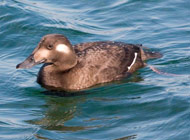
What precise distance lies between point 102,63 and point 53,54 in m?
0.94

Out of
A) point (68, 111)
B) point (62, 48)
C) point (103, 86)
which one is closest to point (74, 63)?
point (62, 48)

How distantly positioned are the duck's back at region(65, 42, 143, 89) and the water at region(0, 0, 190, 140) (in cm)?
18

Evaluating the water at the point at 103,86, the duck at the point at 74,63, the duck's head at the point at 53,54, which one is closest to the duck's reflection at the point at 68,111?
the water at the point at 103,86

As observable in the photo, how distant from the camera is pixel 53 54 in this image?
982 centimetres

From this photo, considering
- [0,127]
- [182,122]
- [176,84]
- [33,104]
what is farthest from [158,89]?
[0,127]

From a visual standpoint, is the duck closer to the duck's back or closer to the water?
the duck's back

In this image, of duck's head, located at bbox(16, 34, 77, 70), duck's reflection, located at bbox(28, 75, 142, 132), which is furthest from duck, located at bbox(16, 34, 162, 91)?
duck's reflection, located at bbox(28, 75, 142, 132)

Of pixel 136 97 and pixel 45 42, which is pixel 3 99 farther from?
pixel 136 97

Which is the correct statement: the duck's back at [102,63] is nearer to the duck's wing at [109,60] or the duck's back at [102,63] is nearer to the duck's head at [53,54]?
the duck's wing at [109,60]

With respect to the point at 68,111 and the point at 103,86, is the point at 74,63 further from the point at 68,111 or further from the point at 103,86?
the point at 68,111

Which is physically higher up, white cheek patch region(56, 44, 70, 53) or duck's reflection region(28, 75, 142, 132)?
white cheek patch region(56, 44, 70, 53)

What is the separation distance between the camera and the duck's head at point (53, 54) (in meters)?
9.59

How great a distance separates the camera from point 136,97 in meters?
9.62

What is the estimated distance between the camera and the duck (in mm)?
9695
